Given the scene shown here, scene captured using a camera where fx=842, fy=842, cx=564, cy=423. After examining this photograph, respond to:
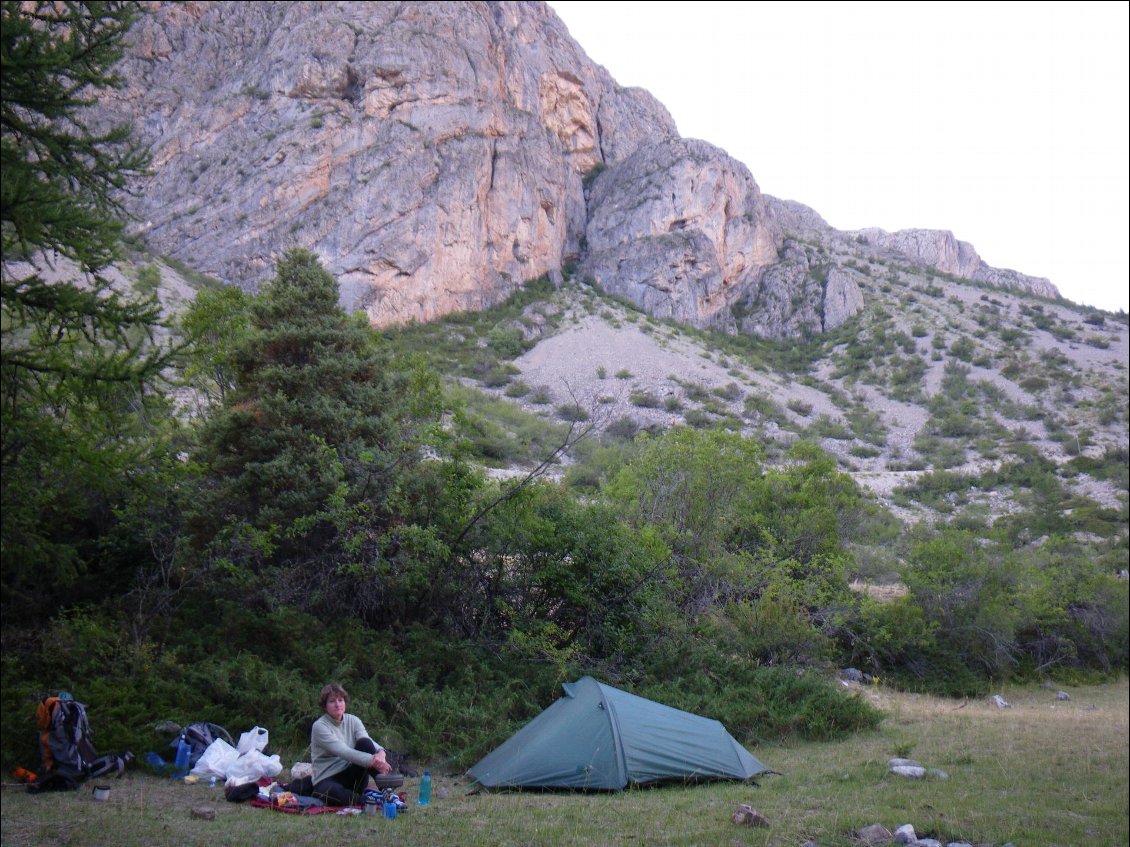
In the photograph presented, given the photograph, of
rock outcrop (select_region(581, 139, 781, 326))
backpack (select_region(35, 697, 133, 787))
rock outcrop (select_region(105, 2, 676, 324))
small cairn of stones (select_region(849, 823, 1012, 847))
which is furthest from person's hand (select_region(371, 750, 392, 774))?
rock outcrop (select_region(581, 139, 781, 326))

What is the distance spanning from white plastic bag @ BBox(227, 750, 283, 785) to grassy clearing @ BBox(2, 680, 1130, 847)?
46 centimetres

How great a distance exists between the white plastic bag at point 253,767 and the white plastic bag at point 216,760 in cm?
7

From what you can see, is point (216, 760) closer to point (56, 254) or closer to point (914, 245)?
point (56, 254)

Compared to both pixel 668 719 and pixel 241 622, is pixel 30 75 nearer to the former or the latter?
pixel 241 622

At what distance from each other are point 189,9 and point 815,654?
7152cm

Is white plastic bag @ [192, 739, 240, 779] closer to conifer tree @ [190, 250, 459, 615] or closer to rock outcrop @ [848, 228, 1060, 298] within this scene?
conifer tree @ [190, 250, 459, 615]

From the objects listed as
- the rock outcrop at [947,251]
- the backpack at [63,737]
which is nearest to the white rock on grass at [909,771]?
the backpack at [63,737]

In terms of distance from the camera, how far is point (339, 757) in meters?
7.32

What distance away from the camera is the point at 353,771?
24.3ft

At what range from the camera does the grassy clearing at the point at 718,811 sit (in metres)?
6.29

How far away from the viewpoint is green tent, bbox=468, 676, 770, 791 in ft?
27.3

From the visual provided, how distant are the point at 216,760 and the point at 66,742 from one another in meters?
1.34

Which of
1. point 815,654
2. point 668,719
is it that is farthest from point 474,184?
point 668,719

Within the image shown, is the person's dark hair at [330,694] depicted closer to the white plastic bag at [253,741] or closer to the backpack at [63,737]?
the white plastic bag at [253,741]
